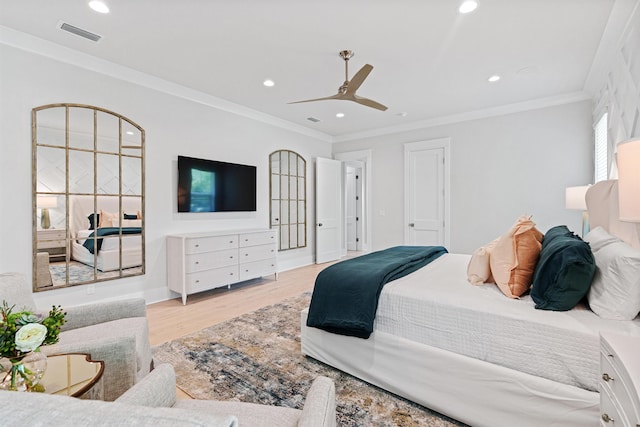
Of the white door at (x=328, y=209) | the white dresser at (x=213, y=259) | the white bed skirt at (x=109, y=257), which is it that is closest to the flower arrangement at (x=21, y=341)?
the white bed skirt at (x=109, y=257)

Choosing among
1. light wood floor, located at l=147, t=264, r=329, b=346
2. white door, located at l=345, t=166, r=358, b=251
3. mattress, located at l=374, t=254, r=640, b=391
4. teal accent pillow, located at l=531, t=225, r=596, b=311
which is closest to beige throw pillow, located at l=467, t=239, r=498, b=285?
mattress, located at l=374, t=254, r=640, b=391

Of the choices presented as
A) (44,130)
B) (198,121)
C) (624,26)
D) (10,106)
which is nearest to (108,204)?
(44,130)

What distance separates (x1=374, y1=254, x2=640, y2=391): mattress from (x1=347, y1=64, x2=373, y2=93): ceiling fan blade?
1.86 metres

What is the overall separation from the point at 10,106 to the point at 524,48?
15.9 ft

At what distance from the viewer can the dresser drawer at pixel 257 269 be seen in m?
4.38

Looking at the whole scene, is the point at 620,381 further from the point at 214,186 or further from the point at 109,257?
the point at 214,186

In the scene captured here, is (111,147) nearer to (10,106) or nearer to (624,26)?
(10,106)

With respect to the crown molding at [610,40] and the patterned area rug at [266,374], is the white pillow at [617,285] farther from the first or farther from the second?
the crown molding at [610,40]

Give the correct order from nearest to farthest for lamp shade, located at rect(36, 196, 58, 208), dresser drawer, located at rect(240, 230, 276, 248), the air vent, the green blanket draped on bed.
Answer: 1. the green blanket draped on bed
2. the air vent
3. lamp shade, located at rect(36, 196, 58, 208)
4. dresser drawer, located at rect(240, 230, 276, 248)

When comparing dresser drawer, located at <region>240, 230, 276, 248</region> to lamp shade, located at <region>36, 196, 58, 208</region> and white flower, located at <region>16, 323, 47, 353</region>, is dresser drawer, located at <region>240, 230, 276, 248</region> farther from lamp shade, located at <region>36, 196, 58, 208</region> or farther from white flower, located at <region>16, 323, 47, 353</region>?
white flower, located at <region>16, 323, 47, 353</region>

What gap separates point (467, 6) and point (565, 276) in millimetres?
2071

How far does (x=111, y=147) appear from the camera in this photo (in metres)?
3.41

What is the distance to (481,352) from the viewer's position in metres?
1.64

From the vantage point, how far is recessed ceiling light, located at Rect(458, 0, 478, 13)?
7.60 feet
